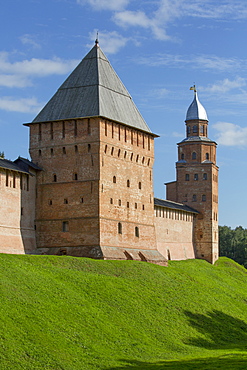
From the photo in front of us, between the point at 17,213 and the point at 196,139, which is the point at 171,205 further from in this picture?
the point at 17,213

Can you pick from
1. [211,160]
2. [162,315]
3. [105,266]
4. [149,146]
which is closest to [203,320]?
[162,315]

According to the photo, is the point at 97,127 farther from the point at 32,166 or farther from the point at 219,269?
the point at 219,269

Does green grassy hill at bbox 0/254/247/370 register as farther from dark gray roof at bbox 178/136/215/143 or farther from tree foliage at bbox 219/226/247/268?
tree foliage at bbox 219/226/247/268

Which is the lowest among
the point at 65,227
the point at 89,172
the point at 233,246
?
the point at 233,246

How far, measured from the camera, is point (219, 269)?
65.4 metres

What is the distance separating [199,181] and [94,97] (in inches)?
1037

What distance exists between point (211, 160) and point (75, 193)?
2967 cm

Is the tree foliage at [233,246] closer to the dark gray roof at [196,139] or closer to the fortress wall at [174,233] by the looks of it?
the dark gray roof at [196,139]

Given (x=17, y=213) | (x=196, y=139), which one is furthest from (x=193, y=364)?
(x=196, y=139)

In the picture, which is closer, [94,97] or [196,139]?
[94,97]

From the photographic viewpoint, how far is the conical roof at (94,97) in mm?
49562

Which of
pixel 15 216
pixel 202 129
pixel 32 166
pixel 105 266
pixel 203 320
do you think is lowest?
pixel 203 320

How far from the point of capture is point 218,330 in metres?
40.8

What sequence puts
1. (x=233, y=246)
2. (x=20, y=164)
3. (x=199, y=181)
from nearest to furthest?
1. (x=20, y=164)
2. (x=199, y=181)
3. (x=233, y=246)
